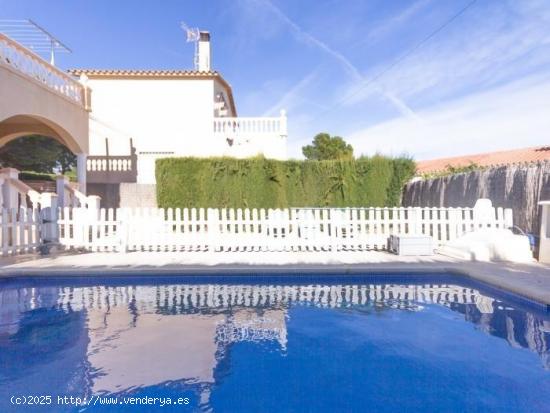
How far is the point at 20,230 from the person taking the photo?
9.59 m

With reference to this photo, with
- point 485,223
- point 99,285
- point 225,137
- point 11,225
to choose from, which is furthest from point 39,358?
point 225,137

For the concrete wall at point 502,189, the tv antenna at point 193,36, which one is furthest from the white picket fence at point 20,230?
the tv antenna at point 193,36

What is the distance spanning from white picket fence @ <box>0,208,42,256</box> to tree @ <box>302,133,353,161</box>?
1301 inches

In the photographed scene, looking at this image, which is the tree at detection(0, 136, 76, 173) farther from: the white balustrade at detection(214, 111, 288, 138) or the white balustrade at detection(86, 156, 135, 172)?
the white balustrade at detection(214, 111, 288, 138)

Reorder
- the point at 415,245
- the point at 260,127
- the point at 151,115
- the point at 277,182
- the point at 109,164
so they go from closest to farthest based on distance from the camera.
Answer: the point at 415,245, the point at 277,182, the point at 260,127, the point at 109,164, the point at 151,115

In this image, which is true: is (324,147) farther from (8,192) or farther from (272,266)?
(272,266)

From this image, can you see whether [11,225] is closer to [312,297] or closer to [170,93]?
[312,297]

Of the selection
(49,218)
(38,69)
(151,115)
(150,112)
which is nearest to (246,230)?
(49,218)

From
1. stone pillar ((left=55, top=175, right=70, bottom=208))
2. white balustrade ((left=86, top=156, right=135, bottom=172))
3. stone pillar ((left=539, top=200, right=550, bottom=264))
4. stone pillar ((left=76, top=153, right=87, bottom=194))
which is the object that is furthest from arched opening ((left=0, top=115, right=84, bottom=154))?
stone pillar ((left=539, top=200, right=550, bottom=264))

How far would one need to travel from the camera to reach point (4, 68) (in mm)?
9039

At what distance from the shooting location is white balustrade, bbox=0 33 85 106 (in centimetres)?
954

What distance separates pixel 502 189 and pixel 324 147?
3359 centimetres

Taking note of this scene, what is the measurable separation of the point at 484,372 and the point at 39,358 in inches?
193

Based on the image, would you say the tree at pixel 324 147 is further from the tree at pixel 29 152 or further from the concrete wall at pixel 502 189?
the concrete wall at pixel 502 189
